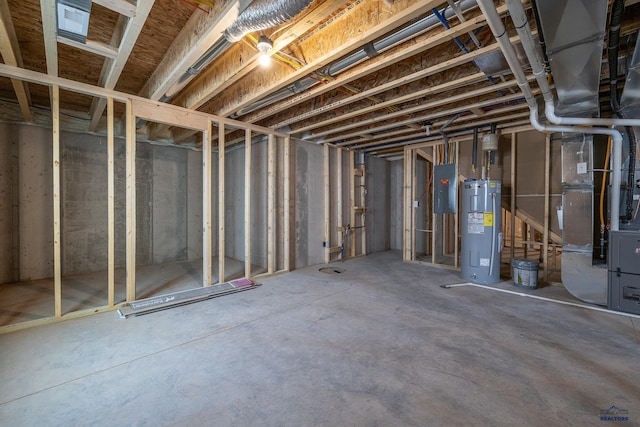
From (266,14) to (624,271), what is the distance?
4.20 metres

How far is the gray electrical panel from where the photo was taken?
2877 millimetres

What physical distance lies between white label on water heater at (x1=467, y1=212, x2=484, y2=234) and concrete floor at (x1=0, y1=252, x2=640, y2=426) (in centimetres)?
121

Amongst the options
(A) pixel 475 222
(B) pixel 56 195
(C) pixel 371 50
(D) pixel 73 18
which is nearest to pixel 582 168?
(A) pixel 475 222

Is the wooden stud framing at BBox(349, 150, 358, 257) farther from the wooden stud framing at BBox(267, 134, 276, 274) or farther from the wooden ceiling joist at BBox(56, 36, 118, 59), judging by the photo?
the wooden ceiling joist at BBox(56, 36, 118, 59)

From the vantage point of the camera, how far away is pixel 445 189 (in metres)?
5.05

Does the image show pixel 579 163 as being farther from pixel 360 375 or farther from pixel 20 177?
pixel 20 177

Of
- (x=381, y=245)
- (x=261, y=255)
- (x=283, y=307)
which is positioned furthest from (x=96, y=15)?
(x=381, y=245)

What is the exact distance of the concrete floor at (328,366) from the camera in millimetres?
1560

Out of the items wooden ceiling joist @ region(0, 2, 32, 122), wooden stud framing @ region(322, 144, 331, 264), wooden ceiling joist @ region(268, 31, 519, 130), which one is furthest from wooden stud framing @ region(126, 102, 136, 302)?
wooden stud framing @ region(322, 144, 331, 264)

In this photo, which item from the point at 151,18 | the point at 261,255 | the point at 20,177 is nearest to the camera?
the point at 151,18

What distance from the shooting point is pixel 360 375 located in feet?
6.20

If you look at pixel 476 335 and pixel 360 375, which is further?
pixel 476 335

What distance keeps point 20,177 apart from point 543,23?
249 inches

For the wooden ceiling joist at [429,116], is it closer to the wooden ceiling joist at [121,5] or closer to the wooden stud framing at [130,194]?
the wooden stud framing at [130,194]
